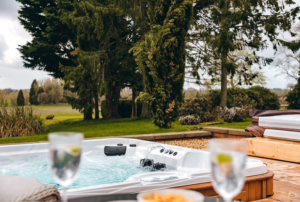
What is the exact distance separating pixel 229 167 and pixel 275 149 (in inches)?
172

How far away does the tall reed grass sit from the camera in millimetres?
6812

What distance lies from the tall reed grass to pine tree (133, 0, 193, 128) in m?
3.29

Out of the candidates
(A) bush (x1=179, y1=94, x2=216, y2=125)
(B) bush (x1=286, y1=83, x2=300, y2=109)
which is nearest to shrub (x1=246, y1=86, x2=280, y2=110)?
(B) bush (x1=286, y1=83, x2=300, y2=109)

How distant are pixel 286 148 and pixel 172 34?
414cm

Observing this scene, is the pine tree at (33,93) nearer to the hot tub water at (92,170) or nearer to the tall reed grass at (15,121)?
the tall reed grass at (15,121)

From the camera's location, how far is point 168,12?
726cm

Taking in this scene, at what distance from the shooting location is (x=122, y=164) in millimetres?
4098

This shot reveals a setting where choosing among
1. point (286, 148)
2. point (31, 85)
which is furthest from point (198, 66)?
point (31, 85)

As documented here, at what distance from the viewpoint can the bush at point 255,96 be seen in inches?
481

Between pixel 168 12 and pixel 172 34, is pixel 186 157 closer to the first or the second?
pixel 172 34

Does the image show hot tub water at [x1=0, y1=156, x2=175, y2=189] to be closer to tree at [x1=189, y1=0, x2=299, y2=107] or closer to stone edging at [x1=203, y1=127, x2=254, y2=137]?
stone edging at [x1=203, y1=127, x2=254, y2=137]

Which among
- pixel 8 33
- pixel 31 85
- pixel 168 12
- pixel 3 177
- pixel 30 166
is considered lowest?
pixel 30 166

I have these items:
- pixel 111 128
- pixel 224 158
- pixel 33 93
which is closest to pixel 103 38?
pixel 111 128

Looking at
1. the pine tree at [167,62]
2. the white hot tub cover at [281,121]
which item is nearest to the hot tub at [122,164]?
the white hot tub cover at [281,121]
